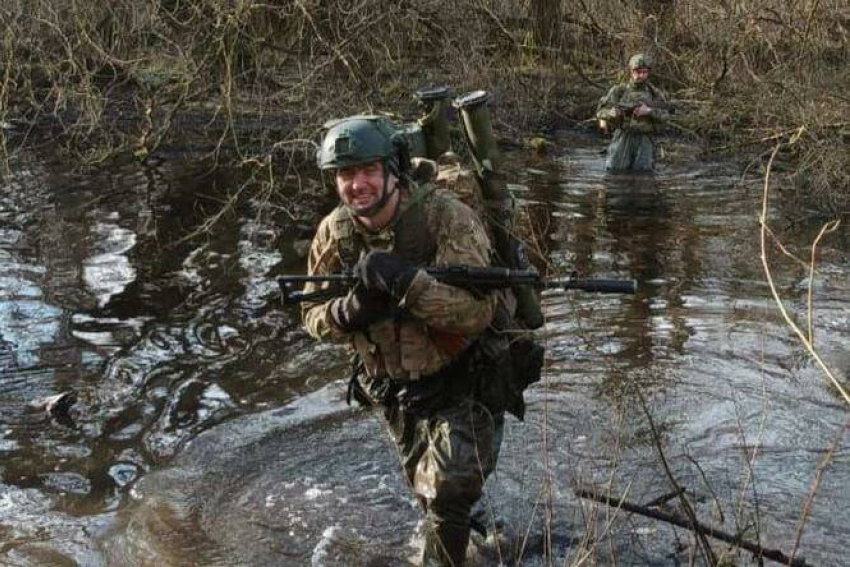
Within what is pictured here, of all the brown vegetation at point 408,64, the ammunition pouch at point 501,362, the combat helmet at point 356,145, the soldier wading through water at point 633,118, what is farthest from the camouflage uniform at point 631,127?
the combat helmet at point 356,145

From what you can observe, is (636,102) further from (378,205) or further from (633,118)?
(378,205)

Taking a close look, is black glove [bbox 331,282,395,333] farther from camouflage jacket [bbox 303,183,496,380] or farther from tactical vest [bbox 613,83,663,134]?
tactical vest [bbox 613,83,663,134]

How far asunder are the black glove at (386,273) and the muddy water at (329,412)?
69 cm

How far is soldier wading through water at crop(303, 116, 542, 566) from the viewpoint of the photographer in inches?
165

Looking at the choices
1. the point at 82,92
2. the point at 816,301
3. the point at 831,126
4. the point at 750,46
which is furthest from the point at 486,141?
the point at 750,46

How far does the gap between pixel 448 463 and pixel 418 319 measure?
0.63 meters

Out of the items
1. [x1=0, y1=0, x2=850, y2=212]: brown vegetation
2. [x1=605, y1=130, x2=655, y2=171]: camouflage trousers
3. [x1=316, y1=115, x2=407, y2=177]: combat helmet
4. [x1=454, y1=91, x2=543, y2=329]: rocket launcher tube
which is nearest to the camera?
[x1=316, y1=115, x2=407, y2=177]: combat helmet

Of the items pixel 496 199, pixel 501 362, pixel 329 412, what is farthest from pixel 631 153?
pixel 501 362

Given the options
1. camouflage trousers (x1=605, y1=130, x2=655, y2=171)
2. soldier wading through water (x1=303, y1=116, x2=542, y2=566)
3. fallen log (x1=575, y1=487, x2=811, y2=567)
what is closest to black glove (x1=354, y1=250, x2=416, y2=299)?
soldier wading through water (x1=303, y1=116, x2=542, y2=566)

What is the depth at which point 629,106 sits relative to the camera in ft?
44.3

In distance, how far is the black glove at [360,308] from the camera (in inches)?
166

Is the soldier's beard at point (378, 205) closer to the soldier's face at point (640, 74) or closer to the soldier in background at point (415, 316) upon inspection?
the soldier in background at point (415, 316)

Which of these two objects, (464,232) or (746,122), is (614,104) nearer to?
(746,122)

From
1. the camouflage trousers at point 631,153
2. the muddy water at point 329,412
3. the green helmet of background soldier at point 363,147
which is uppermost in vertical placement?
the green helmet of background soldier at point 363,147
